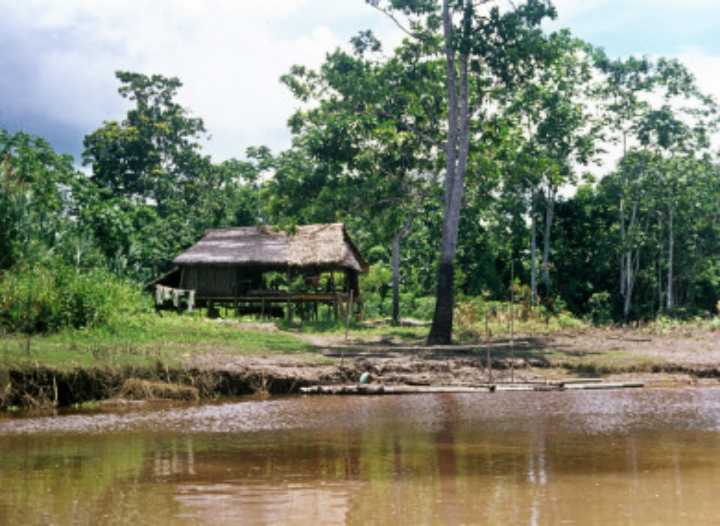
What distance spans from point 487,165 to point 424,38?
4154mm

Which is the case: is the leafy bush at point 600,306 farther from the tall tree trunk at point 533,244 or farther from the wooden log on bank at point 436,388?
the wooden log on bank at point 436,388

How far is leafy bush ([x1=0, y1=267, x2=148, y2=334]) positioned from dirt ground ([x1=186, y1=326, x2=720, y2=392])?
2.81 m

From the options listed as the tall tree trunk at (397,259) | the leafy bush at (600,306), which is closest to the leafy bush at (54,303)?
the tall tree trunk at (397,259)

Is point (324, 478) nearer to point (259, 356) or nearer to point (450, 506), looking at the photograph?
point (450, 506)

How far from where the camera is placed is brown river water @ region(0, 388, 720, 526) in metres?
5.59

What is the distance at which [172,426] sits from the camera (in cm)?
976

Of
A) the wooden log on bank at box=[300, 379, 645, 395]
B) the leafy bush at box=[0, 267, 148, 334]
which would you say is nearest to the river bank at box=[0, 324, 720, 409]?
the wooden log on bank at box=[300, 379, 645, 395]

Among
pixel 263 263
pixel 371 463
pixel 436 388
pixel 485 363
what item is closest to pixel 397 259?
pixel 263 263

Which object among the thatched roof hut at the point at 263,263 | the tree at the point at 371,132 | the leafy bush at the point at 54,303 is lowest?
the leafy bush at the point at 54,303

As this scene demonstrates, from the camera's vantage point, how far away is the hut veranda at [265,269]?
1017 inches

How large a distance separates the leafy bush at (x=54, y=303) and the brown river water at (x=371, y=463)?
14.5ft

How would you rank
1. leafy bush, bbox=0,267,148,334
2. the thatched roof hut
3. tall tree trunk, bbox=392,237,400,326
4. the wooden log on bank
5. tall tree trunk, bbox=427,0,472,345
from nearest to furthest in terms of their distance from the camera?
the wooden log on bank
leafy bush, bbox=0,267,148,334
tall tree trunk, bbox=427,0,472,345
the thatched roof hut
tall tree trunk, bbox=392,237,400,326

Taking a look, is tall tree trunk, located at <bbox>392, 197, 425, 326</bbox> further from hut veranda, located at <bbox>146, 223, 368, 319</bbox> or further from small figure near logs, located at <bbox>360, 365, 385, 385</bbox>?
small figure near logs, located at <bbox>360, 365, 385, 385</bbox>

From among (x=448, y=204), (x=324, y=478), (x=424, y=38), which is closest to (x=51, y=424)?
(x=324, y=478)
